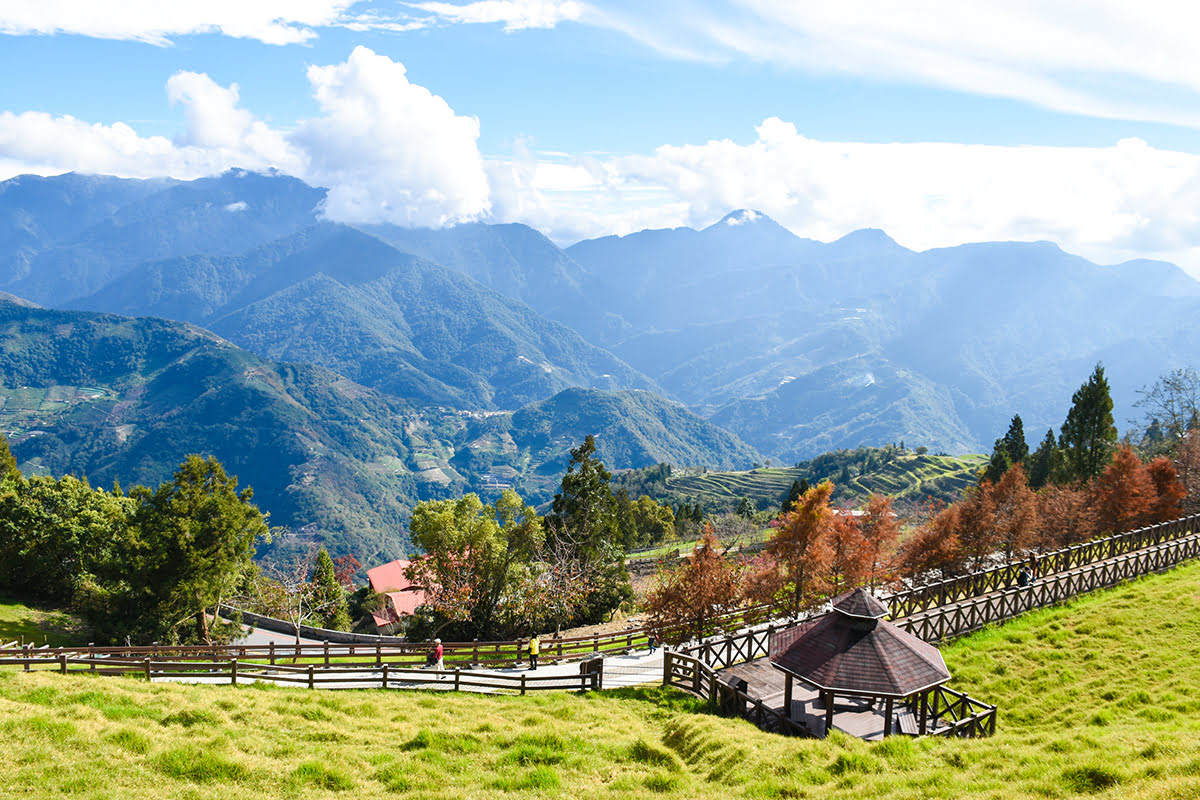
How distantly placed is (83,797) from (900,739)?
15.4 metres

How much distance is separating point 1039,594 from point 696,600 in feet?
41.9

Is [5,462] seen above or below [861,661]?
above

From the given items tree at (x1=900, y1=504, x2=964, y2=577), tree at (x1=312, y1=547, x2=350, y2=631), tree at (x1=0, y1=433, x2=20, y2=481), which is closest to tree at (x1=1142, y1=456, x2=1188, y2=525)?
tree at (x1=900, y1=504, x2=964, y2=577)

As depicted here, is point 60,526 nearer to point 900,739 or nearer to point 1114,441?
point 900,739

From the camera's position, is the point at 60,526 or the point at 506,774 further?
the point at 60,526

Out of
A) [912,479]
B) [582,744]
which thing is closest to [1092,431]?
[582,744]

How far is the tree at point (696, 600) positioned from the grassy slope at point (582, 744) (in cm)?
505

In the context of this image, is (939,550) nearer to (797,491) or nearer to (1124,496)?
(1124,496)

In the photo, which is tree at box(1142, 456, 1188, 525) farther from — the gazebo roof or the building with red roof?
the building with red roof

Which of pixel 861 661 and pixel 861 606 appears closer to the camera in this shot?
pixel 861 661

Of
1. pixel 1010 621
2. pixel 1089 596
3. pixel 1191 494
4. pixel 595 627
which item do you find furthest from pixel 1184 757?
pixel 1191 494

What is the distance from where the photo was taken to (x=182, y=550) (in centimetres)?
3322

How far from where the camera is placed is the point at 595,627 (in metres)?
38.2

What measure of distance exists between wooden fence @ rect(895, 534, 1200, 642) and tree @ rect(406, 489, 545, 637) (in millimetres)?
19827
